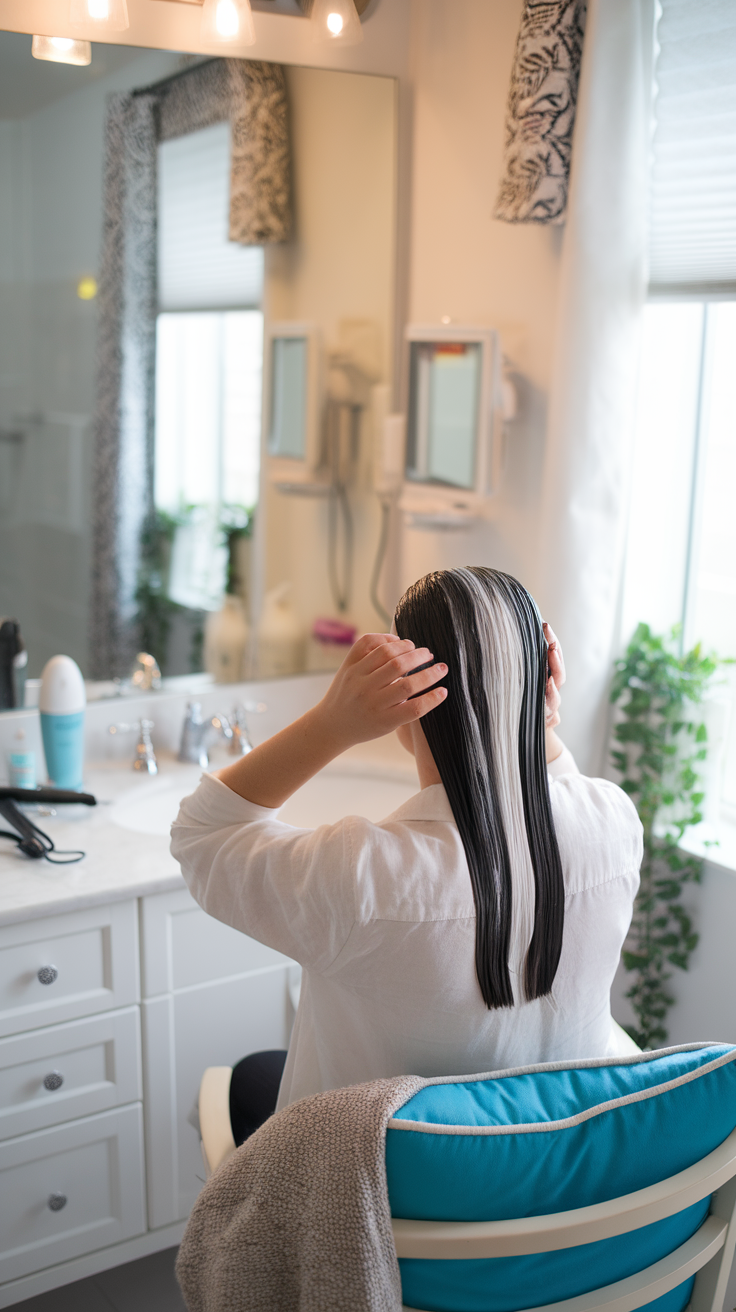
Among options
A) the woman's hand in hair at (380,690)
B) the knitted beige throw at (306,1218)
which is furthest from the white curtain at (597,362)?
the knitted beige throw at (306,1218)

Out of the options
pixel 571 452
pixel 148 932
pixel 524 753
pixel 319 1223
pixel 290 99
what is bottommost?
pixel 148 932

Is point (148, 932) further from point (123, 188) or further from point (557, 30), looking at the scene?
point (557, 30)

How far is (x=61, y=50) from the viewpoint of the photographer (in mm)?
1693

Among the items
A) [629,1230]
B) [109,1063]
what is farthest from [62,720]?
[629,1230]

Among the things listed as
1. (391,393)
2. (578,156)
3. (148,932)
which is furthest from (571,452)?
(148,932)

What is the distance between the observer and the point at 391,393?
2.17 meters

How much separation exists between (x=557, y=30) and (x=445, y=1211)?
1.57 m

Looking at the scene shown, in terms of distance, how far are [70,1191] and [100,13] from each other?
69.4 inches

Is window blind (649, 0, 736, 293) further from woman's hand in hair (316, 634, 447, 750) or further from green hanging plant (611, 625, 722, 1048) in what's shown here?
woman's hand in hair (316, 634, 447, 750)

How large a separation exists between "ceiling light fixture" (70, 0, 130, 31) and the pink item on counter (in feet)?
3.61

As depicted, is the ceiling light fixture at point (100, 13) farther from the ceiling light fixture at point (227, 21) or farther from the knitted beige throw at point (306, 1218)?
the knitted beige throw at point (306, 1218)

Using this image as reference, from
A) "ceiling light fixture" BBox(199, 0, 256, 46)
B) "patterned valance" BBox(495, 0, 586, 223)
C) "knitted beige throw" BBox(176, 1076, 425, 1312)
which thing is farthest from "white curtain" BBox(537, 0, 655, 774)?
"knitted beige throw" BBox(176, 1076, 425, 1312)

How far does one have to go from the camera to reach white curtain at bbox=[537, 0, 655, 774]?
156 cm

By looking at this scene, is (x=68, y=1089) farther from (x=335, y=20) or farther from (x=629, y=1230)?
(x=335, y=20)
